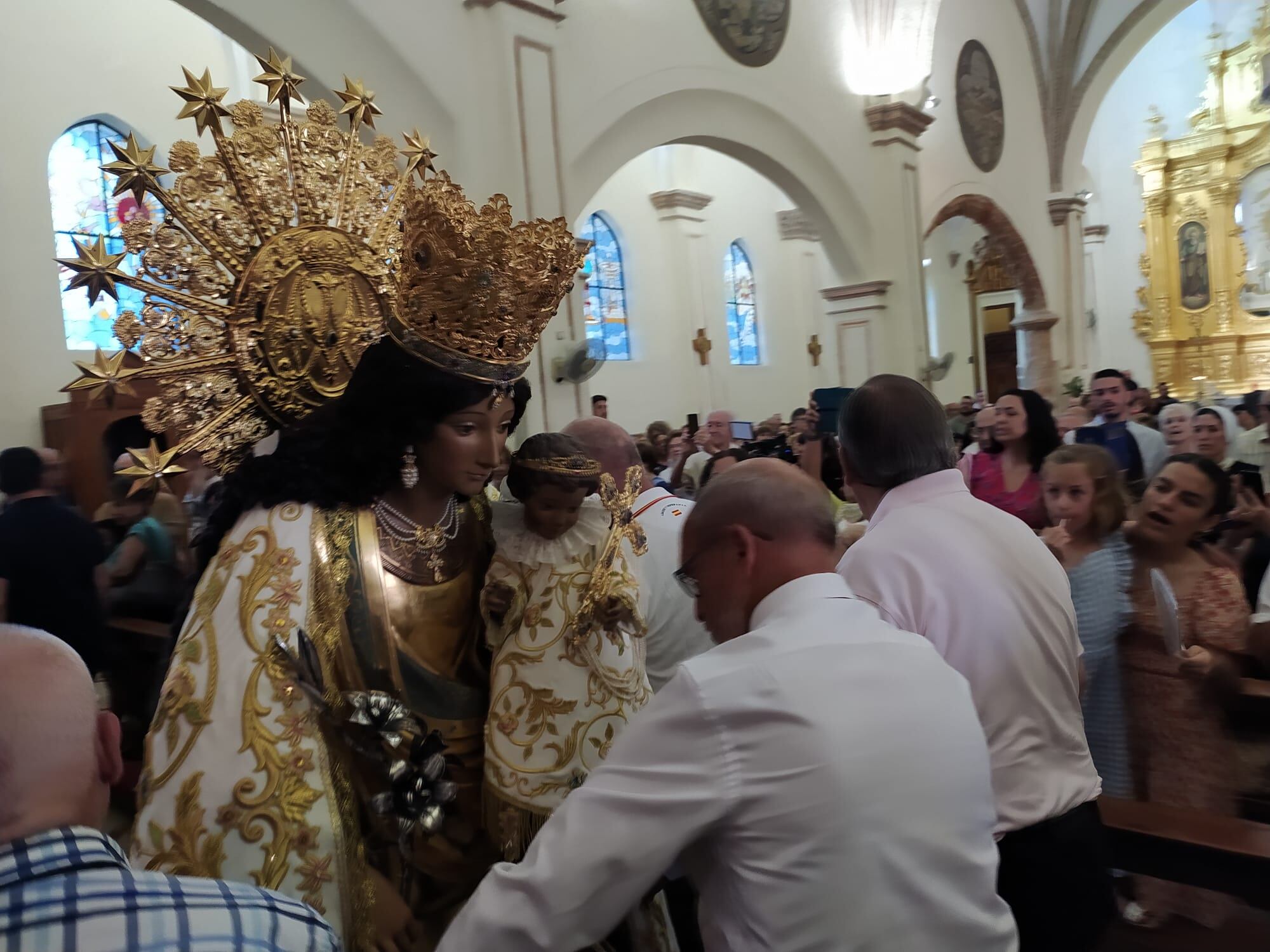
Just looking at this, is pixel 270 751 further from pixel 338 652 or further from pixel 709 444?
pixel 709 444

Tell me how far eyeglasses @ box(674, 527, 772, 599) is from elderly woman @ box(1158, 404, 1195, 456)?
507 centimetres

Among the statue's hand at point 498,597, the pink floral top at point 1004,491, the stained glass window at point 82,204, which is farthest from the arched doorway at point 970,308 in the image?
the statue's hand at point 498,597

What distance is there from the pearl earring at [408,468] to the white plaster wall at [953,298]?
1918 cm

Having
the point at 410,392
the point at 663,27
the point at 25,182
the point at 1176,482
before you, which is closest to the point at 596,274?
the point at 663,27

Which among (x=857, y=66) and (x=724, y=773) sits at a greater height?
(x=857, y=66)

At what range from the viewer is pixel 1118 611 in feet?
9.79

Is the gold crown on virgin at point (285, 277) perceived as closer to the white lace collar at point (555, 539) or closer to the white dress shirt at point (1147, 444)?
the white lace collar at point (555, 539)

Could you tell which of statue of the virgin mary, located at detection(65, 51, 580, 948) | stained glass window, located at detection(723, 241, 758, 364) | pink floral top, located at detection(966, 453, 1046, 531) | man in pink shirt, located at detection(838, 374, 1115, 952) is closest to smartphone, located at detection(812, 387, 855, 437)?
pink floral top, located at detection(966, 453, 1046, 531)

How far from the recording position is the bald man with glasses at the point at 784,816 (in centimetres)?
121

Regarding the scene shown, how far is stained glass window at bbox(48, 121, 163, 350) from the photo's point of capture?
939 cm

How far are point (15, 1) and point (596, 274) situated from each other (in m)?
7.40

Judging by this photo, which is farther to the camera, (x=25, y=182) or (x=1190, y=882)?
(x=25, y=182)

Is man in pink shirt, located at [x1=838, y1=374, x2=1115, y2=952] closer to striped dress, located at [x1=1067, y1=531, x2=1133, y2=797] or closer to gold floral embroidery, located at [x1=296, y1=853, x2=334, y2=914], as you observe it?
striped dress, located at [x1=1067, y1=531, x2=1133, y2=797]

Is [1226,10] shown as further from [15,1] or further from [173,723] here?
[173,723]
